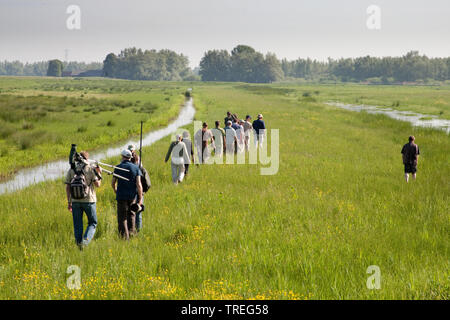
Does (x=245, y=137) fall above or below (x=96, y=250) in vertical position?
above

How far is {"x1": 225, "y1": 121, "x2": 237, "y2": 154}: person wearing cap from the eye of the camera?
16906 millimetres

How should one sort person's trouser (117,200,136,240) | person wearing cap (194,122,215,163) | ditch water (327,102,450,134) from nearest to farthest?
person's trouser (117,200,136,240) < person wearing cap (194,122,215,163) < ditch water (327,102,450,134)

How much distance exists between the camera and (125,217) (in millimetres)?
7418

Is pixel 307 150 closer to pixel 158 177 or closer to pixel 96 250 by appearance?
pixel 158 177

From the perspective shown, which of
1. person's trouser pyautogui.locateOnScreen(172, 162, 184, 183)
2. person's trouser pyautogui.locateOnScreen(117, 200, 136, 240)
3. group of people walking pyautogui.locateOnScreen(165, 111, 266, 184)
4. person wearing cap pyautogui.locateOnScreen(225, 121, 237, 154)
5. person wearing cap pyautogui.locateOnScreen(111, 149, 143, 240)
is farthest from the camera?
person wearing cap pyautogui.locateOnScreen(225, 121, 237, 154)

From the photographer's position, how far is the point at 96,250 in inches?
266

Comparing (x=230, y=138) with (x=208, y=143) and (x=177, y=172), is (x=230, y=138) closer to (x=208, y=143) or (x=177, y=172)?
(x=208, y=143)

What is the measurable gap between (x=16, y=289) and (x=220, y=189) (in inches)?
294

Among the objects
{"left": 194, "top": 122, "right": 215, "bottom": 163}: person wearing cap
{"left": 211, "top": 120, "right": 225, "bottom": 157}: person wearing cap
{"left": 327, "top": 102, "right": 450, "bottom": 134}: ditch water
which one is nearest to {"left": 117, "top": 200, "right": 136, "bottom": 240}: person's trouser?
→ {"left": 194, "top": 122, "right": 215, "bottom": 163}: person wearing cap

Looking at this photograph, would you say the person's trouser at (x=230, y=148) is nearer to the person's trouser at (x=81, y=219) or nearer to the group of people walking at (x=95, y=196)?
the group of people walking at (x=95, y=196)

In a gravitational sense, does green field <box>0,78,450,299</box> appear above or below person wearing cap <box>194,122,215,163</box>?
below

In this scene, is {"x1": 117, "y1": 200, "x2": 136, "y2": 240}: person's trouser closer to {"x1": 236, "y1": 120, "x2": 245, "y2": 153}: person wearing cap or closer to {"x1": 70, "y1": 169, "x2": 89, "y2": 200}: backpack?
{"x1": 70, "y1": 169, "x2": 89, "y2": 200}: backpack

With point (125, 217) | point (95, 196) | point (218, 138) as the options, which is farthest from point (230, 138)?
point (95, 196)
